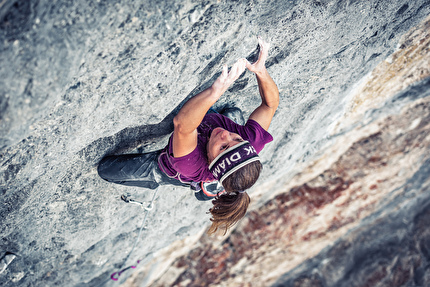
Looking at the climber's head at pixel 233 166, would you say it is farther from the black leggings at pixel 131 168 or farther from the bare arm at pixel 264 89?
the black leggings at pixel 131 168

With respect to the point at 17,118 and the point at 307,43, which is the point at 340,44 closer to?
the point at 307,43

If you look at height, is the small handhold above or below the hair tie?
above

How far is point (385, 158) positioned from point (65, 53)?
4.65m

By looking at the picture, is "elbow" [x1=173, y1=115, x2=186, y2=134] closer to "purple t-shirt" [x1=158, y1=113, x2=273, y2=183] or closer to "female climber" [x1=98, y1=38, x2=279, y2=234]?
"female climber" [x1=98, y1=38, x2=279, y2=234]

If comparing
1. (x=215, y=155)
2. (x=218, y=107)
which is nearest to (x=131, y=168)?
(x=215, y=155)

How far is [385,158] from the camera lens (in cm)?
448

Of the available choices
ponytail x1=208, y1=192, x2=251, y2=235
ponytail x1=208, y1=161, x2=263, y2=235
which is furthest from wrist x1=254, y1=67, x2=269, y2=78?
ponytail x1=208, y1=192, x2=251, y2=235

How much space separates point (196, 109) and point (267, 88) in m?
0.61

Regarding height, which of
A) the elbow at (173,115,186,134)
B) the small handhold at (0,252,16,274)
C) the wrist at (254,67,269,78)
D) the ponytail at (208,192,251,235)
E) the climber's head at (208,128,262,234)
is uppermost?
the elbow at (173,115,186,134)

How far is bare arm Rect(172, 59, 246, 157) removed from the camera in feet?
4.75

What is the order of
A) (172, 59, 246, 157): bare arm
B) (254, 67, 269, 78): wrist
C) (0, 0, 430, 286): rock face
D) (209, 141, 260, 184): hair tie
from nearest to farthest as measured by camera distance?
1. (0, 0, 430, 286): rock face
2. (172, 59, 246, 157): bare arm
3. (209, 141, 260, 184): hair tie
4. (254, 67, 269, 78): wrist

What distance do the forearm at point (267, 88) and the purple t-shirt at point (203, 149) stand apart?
17 cm

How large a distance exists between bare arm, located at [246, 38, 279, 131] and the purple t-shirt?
7 centimetres

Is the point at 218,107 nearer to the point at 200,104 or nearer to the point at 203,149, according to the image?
the point at 203,149
